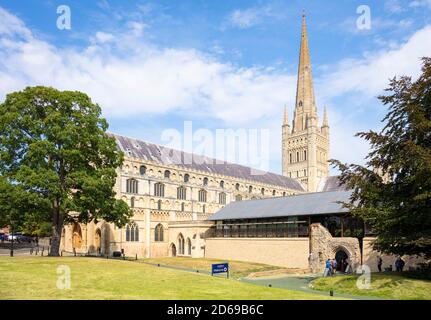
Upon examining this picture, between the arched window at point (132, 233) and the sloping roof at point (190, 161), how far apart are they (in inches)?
468

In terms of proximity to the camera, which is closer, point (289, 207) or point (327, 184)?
point (289, 207)

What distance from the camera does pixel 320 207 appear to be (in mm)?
43375

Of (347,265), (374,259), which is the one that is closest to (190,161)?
(347,265)

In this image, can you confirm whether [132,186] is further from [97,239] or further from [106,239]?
[106,239]

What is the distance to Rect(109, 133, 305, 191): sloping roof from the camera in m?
69.5

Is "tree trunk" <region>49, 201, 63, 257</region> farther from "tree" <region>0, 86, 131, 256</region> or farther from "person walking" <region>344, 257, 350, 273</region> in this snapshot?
"person walking" <region>344, 257, 350, 273</region>

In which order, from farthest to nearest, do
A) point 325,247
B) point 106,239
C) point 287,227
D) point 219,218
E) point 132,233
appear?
point 132,233, point 106,239, point 219,218, point 287,227, point 325,247

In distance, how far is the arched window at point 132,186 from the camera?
213 feet

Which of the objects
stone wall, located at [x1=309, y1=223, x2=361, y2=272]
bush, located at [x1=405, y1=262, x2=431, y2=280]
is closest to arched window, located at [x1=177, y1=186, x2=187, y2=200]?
stone wall, located at [x1=309, y1=223, x2=361, y2=272]

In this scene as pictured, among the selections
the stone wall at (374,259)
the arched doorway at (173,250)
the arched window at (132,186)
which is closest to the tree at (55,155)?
the stone wall at (374,259)

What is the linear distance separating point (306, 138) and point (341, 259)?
7473 centimetres

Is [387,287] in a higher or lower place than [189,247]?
higher

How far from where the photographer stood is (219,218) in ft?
190
